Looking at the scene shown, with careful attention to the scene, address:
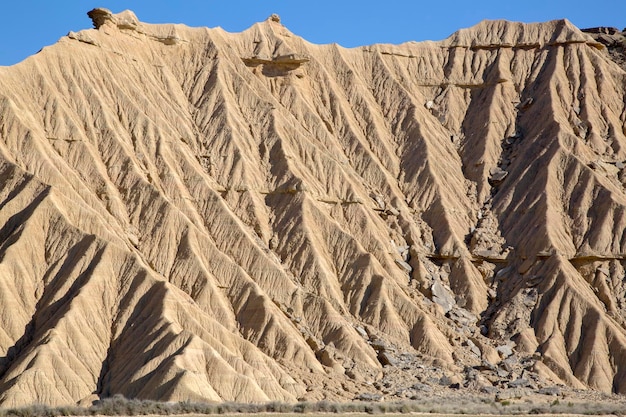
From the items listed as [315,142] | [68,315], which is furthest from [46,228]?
[315,142]

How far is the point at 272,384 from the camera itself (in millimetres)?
57531

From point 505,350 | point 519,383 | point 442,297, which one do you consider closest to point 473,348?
point 505,350

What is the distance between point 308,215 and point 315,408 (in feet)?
70.3

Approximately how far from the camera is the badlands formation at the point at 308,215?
59938 millimetres

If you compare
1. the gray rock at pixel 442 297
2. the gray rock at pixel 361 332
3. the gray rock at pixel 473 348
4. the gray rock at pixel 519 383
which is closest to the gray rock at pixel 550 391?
the gray rock at pixel 519 383

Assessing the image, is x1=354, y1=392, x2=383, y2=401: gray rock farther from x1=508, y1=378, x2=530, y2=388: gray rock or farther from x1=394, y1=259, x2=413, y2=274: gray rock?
x1=394, y1=259, x2=413, y2=274: gray rock

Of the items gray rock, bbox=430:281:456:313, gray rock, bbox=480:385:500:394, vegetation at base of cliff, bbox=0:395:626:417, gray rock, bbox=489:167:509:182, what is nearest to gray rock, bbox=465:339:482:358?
gray rock, bbox=430:281:456:313

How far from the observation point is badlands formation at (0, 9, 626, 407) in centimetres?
5994

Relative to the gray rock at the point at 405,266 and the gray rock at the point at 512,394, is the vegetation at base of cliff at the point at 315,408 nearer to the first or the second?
the gray rock at the point at 512,394

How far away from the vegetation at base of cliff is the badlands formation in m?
2.56

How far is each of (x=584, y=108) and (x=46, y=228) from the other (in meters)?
38.3

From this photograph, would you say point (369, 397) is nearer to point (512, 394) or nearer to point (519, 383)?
point (512, 394)

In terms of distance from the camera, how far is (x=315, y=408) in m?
52.6

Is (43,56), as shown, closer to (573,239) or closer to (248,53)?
(248,53)
